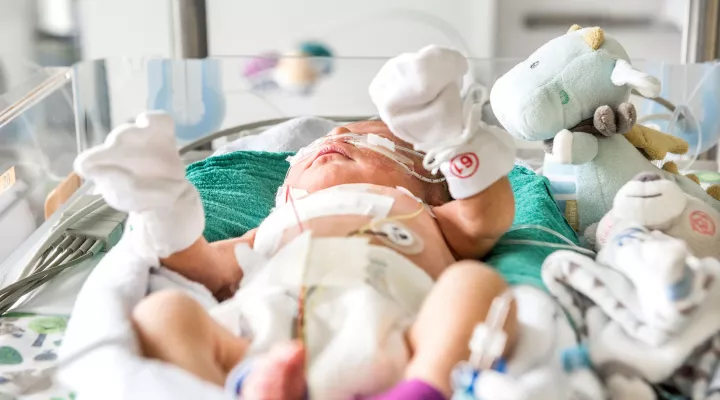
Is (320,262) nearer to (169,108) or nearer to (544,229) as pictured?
(544,229)

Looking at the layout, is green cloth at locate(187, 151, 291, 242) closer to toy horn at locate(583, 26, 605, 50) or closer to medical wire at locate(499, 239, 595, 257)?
medical wire at locate(499, 239, 595, 257)

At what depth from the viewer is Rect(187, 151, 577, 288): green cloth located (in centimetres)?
102

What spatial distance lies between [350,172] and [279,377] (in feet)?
1.59

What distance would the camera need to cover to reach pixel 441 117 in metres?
0.88

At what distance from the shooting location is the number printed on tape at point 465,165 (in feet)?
3.05

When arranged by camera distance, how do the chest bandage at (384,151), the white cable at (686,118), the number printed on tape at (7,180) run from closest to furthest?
the chest bandage at (384,151), the number printed on tape at (7,180), the white cable at (686,118)

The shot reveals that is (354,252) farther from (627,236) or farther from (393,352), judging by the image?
(627,236)

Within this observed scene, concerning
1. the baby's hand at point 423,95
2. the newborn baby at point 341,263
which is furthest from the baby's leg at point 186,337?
the baby's hand at point 423,95

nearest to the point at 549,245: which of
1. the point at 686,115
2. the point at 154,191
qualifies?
the point at 154,191

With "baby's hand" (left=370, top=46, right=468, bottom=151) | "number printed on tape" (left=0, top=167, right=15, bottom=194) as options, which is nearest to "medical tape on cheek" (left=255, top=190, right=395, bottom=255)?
"baby's hand" (left=370, top=46, right=468, bottom=151)

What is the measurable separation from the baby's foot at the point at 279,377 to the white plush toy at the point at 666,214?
1.46ft

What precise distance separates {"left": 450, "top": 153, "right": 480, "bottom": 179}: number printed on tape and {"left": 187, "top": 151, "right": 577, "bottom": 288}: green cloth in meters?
0.12

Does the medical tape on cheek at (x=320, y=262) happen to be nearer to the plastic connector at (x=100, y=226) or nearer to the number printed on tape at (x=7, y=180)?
the plastic connector at (x=100, y=226)

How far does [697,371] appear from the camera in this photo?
0.77m
